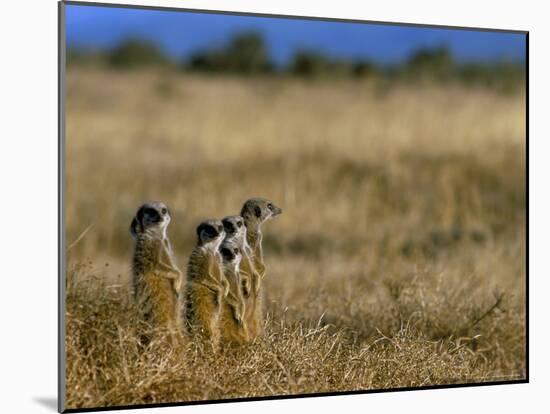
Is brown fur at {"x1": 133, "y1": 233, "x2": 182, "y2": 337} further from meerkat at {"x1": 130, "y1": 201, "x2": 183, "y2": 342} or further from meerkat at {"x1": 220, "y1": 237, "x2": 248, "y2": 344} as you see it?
meerkat at {"x1": 220, "y1": 237, "x2": 248, "y2": 344}

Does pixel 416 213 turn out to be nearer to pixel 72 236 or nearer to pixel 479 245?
pixel 479 245

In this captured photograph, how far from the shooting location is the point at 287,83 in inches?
770

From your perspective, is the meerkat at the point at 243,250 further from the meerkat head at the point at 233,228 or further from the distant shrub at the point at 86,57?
the distant shrub at the point at 86,57

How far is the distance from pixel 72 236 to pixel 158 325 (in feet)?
19.0

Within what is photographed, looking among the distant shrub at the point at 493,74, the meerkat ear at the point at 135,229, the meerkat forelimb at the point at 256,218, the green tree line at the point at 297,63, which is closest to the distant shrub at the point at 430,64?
the green tree line at the point at 297,63

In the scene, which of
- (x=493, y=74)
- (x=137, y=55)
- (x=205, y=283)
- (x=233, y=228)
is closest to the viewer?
(x=205, y=283)

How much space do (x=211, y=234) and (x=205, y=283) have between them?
8.5 inches

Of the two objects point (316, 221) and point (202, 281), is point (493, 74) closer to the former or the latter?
point (316, 221)

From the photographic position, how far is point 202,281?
606 centimetres

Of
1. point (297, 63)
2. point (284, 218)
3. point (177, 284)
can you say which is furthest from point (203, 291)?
point (297, 63)

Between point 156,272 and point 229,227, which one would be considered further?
point 229,227

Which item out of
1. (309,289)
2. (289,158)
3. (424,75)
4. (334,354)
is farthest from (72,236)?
(424,75)

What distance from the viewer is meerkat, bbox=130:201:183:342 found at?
5969mm

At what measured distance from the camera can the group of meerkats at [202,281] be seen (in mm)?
5977
